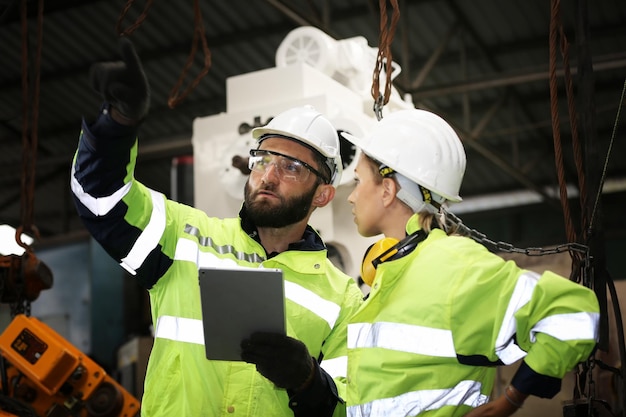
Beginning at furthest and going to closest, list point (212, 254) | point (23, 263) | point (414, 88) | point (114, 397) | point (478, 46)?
point (478, 46), point (414, 88), point (114, 397), point (23, 263), point (212, 254)

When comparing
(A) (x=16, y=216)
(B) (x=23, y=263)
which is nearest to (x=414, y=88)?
(B) (x=23, y=263)

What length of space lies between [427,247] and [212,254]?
848mm

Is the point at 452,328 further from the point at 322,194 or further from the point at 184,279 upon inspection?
the point at 322,194

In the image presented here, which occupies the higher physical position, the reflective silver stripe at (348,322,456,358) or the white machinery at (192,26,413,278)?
the white machinery at (192,26,413,278)

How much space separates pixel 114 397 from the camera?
A: 17.3ft

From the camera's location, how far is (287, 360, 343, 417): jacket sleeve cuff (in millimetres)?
2877

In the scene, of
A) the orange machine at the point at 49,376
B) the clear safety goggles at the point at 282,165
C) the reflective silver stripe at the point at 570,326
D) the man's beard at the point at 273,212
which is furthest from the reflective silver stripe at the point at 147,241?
the orange machine at the point at 49,376

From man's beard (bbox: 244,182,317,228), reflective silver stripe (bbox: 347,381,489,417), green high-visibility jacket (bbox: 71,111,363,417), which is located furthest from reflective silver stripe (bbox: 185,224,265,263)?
reflective silver stripe (bbox: 347,381,489,417)

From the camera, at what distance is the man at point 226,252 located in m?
2.67

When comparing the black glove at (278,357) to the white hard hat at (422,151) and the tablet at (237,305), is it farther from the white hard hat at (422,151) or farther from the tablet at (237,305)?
the white hard hat at (422,151)

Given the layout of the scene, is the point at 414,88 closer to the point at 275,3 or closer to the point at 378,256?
the point at 275,3

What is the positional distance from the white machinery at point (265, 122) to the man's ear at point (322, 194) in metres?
1.15

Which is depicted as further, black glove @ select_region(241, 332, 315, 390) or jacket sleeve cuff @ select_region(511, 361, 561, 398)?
black glove @ select_region(241, 332, 315, 390)

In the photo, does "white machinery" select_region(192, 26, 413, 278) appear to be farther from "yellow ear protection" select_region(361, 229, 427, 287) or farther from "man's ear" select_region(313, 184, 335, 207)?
"yellow ear protection" select_region(361, 229, 427, 287)
